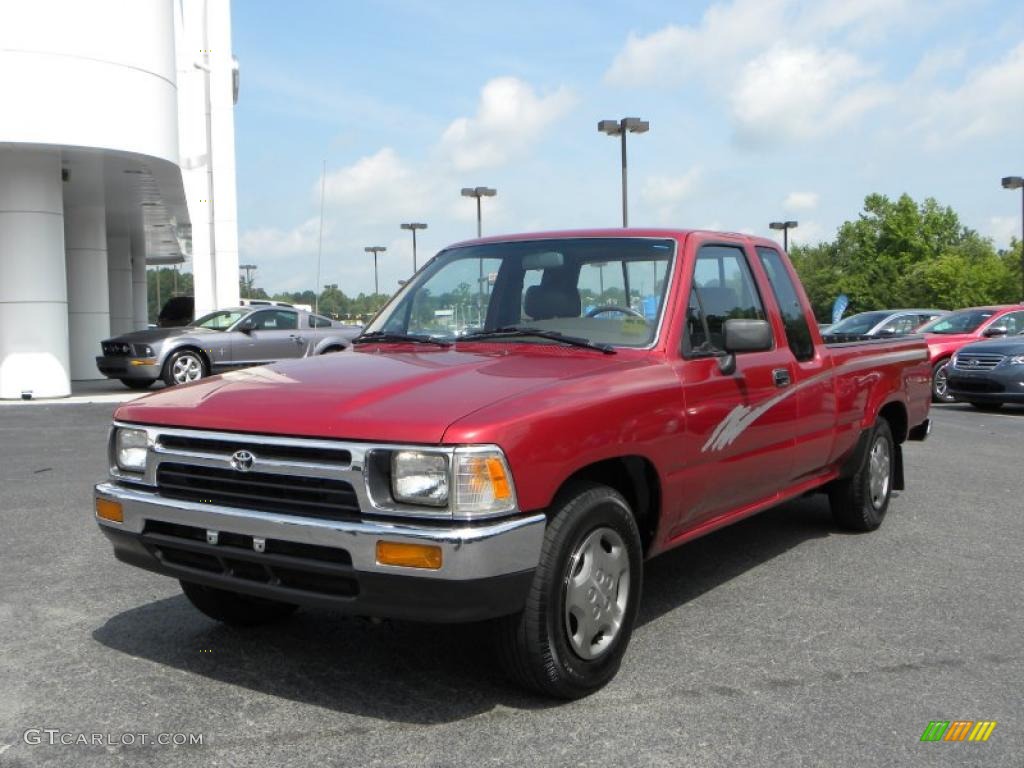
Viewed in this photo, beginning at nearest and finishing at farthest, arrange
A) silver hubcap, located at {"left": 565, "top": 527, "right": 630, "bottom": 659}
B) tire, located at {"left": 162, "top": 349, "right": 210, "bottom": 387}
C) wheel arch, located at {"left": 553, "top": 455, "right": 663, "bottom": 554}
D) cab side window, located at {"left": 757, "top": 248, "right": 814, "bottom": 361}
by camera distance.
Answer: silver hubcap, located at {"left": 565, "top": 527, "right": 630, "bottom": 659} → wheel arch, located at {"left": 553, "top": 455, "right": 663, "bottom": 554} → cab side window, located at {"left": 757, "top": 248, "right": 814, "bottom": 361} → tire, located at {"left": 162, "top": 349, "right": 210, "bottom": 387}

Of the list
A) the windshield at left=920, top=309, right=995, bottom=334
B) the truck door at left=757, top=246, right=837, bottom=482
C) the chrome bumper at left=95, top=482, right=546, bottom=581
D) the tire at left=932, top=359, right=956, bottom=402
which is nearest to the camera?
the chrome bumper at left=95, top=482, right=546, bottom=581

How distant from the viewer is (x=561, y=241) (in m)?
5.05

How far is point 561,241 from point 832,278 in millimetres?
94229

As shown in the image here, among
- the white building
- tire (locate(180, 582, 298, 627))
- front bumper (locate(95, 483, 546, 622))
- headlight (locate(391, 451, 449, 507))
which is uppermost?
the white building

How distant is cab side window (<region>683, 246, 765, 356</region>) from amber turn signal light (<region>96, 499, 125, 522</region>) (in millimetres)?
2384

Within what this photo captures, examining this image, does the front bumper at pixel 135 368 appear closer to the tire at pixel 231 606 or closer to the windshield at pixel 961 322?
the windshield at pixel 961 322

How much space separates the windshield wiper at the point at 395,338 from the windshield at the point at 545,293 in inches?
2.4

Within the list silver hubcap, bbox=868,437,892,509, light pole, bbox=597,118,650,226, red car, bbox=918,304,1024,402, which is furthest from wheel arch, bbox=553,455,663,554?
light pole, bbox=597,118,650,226

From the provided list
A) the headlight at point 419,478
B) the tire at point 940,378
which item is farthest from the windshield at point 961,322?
the headlight at point 419,478

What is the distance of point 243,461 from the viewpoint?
3.51 meters

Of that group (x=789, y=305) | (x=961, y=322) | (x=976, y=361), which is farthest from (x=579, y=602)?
(x=961, y=322)

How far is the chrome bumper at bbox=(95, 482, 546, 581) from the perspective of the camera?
126 inches

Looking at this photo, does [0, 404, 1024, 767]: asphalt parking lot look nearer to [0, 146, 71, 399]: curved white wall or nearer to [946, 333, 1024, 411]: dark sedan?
[946, 333, 1024, 411]: dark sedan

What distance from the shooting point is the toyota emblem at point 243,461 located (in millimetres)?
3494
